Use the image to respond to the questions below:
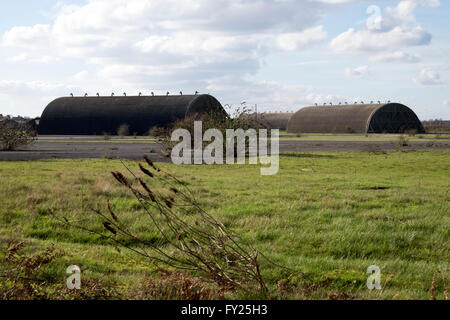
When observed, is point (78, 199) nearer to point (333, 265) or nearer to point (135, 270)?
point (135, 270)

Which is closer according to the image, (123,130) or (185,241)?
(185,241)

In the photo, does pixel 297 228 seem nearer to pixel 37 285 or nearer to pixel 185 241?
pixel 185 241

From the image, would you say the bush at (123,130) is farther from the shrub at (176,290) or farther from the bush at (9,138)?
the shrub at (176,290)

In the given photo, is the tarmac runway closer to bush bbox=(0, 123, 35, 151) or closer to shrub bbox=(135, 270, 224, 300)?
bush bbox=(0, 123, 35, 151)

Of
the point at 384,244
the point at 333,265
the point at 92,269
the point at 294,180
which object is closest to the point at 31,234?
the point at 92,269

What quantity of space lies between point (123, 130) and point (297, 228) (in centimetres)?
6298

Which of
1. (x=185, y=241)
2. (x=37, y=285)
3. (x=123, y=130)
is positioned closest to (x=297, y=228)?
(x=185, y=241)

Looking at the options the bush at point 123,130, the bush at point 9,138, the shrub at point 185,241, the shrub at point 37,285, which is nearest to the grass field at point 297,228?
the shrub at point 37,285

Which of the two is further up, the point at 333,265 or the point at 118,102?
the point at 118,102

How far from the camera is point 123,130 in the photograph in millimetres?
70750

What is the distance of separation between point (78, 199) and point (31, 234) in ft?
6.97

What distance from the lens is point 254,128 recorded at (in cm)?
3038

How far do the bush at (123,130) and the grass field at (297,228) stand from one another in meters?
54.0

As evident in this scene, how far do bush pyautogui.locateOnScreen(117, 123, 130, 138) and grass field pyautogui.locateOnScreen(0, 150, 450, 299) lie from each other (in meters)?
54.0
